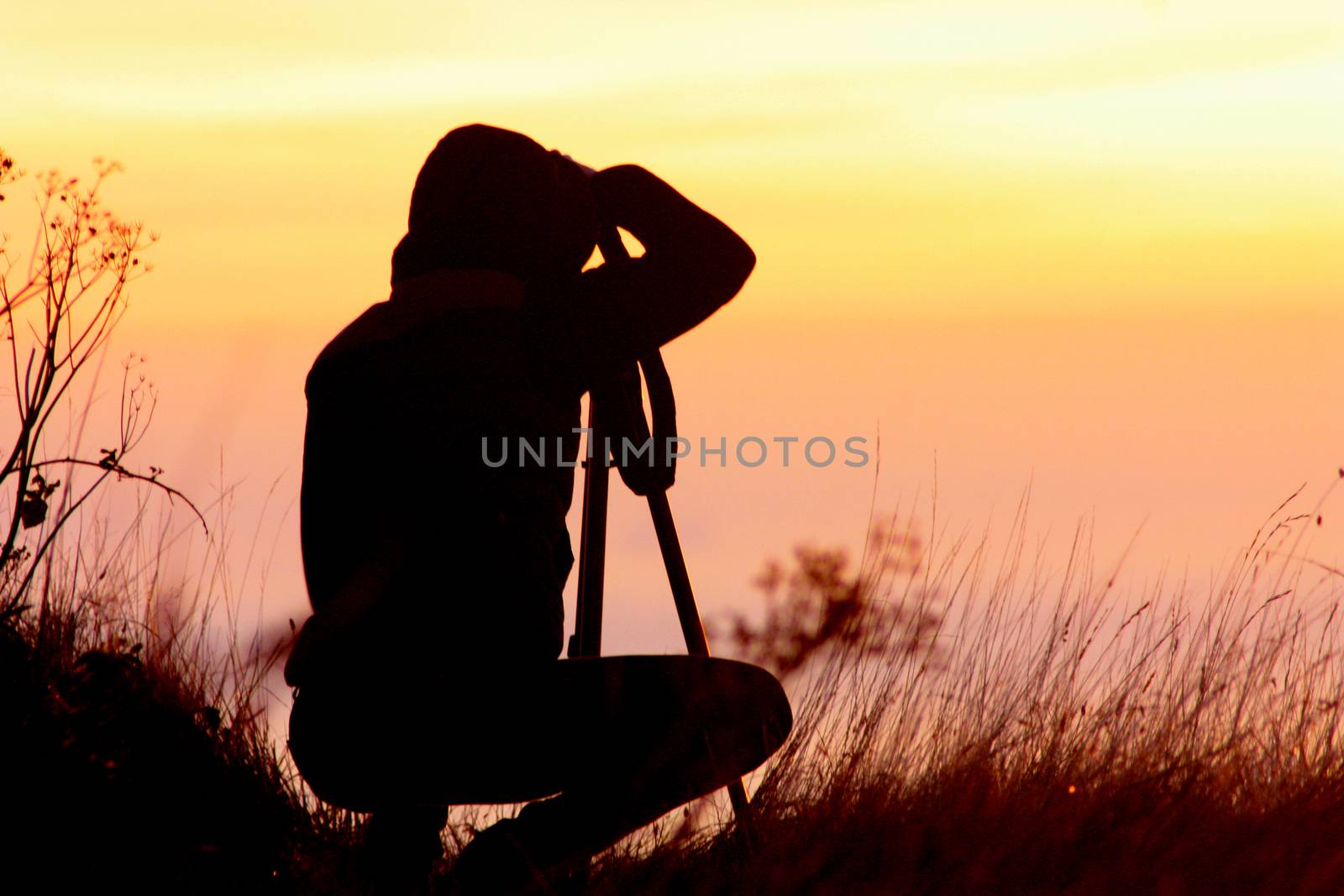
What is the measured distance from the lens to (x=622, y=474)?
9.34ft

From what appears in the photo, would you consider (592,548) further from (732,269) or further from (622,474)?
(732,269)

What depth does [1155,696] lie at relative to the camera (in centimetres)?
372

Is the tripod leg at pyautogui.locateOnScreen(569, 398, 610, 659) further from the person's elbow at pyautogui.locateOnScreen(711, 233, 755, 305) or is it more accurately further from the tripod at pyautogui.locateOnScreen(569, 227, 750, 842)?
the person's elbow at pyautogui.locateOnScreen(711, 233, 755, 305)

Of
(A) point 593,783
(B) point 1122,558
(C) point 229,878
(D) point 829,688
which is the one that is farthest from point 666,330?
(B) point 1122,558

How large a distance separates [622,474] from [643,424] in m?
0.11

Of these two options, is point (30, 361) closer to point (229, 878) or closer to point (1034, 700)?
point (229, 878)

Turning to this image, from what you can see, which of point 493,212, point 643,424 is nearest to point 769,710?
point 643,424

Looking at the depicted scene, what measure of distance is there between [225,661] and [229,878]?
941 millimetres

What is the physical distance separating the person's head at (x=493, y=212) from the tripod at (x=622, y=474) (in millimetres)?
132

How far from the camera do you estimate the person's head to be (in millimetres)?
2803

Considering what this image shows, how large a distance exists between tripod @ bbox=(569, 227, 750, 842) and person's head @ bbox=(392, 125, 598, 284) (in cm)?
13

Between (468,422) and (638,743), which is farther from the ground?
(468,422)

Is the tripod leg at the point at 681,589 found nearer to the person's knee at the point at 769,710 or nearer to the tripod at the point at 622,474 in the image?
the tripod at the point at 622,474

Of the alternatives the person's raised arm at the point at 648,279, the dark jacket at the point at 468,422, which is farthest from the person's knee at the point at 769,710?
the person's raised arm at the point at 648,279
